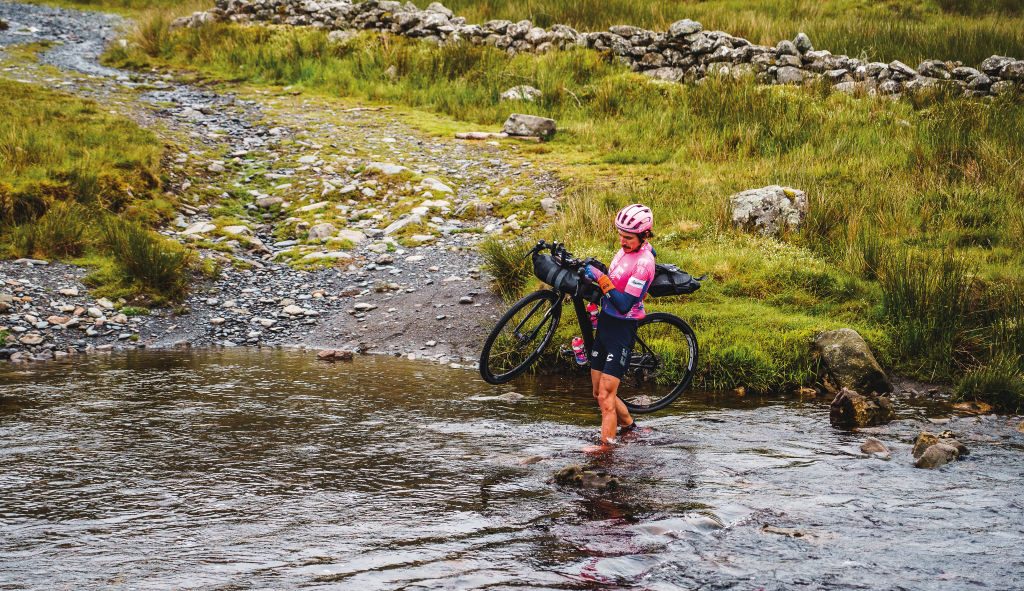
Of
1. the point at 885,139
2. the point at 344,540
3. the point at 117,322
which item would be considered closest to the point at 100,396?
the point at 117,322

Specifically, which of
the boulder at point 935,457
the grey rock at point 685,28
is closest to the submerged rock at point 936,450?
the boulder at point 935,457

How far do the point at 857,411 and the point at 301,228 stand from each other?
9.36m

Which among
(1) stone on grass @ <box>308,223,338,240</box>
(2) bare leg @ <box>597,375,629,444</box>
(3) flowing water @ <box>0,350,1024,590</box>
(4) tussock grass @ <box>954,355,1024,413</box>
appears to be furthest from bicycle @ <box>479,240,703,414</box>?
(1) stone on grass @ <box>308,223,338,240</box>

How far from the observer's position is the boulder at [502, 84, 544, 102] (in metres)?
19.2

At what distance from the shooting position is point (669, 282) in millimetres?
7238

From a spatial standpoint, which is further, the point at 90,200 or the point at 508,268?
the point at 90,200

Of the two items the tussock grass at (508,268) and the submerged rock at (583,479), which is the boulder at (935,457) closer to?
the submerged rock at (583,479)

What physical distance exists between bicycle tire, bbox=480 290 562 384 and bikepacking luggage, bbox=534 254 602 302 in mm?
467

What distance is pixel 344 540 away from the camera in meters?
4.67

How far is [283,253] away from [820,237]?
26.5 feet

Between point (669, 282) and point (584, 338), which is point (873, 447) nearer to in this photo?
point (669, 282)

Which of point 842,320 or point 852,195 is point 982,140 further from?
point 842,320

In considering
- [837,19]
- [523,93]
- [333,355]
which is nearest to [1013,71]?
[837,19]

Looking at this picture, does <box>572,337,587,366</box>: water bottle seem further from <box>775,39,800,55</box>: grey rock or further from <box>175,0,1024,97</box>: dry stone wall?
<box>775,39,800,55</box>: grey rock
